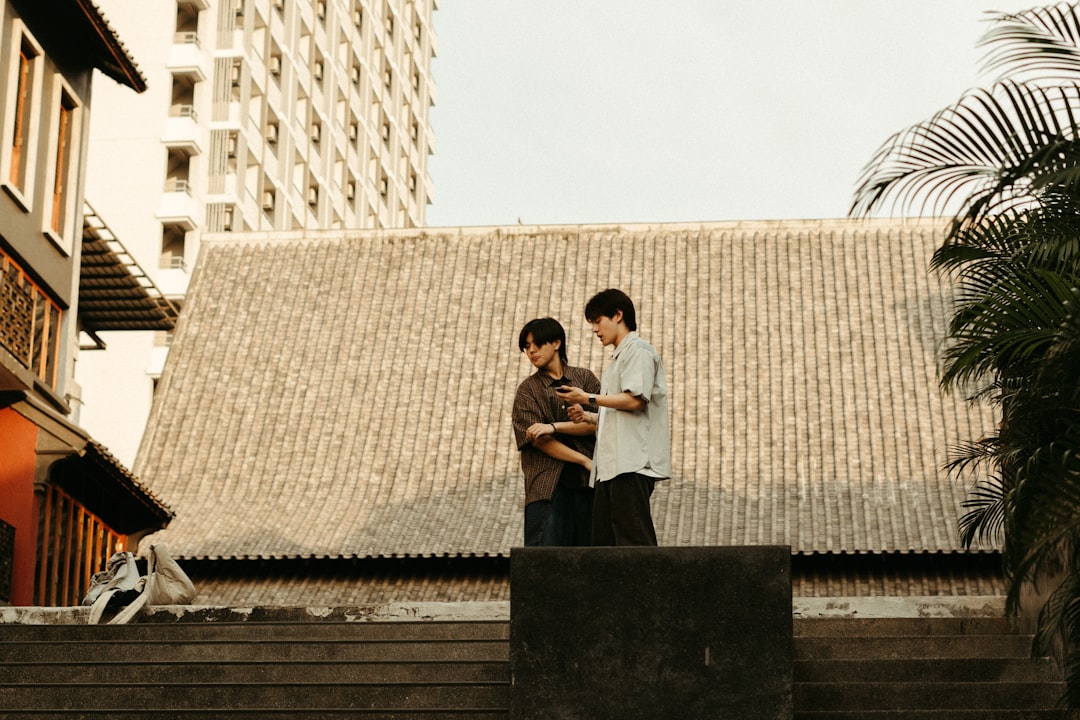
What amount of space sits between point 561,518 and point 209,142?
39.6 m

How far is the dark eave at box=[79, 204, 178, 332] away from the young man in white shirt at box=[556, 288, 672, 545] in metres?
14.2

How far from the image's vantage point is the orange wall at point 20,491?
64.7 ft

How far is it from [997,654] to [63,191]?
1468cm

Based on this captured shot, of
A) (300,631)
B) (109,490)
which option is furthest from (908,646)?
(109,490)

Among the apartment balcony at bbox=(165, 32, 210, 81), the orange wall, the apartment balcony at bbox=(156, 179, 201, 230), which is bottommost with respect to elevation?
the orange wall

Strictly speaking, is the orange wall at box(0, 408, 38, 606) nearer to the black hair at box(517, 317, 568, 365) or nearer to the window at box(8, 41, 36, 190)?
the window at box(8, 41, 36, 190)

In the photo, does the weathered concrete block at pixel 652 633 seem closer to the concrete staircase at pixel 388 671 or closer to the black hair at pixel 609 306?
the concrete staircase at pixel 388 671

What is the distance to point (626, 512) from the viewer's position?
9.95 meters

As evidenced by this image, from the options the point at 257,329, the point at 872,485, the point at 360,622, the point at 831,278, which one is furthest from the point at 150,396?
the point at 360,622

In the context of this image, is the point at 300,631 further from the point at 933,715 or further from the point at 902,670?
the point at 933,715

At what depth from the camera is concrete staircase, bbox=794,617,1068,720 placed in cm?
896

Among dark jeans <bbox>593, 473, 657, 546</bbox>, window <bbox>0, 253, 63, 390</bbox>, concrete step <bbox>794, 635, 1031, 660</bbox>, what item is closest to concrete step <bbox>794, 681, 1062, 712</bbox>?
concrete step <bbox>794, 635, 1031, 660</bbox>

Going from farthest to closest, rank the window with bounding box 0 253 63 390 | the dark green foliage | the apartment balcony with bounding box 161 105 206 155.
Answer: the apartment balcony with bounding box 161 105 206 155, the window with bounding box 0 253 63 390, the dark green foliage

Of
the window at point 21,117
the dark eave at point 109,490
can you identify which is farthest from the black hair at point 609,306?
the dark eave at point 109,490
